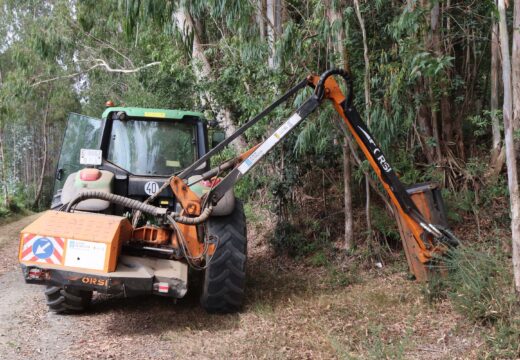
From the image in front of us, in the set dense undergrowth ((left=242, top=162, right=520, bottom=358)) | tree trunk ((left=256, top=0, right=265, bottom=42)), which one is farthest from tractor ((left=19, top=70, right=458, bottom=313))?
tree trunk ((left=256, top=0, right=265, bottom=42))

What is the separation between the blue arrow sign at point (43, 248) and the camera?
4855mm

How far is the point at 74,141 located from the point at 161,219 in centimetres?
381

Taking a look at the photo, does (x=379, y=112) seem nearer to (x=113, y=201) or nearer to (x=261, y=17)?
(x=261, y=17)

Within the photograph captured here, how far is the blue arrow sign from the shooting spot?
486 cm

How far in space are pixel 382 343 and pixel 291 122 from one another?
2.30 metres

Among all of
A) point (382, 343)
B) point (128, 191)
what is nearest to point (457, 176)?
point (382, 343)

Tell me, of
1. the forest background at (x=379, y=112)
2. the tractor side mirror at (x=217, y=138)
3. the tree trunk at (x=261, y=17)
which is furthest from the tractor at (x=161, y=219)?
the tree trunk at (x=261, y=17)

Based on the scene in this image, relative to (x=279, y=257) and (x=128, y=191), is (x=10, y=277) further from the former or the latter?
(x=279, y=257)

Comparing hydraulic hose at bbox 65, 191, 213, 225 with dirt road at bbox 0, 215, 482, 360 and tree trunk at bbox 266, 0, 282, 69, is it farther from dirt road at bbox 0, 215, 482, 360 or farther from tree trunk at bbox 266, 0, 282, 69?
tree trunk at bbox 266, 0, 282, 69

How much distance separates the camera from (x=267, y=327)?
5.21m

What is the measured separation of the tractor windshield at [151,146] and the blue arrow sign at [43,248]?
1.81m

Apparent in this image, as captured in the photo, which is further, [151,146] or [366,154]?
[151,146]

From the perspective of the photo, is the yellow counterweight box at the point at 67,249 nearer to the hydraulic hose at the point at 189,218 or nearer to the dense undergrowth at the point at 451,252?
the hydraulic hose at the point at 189,218

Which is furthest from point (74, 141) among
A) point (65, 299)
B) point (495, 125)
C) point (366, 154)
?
point (495, 125)
